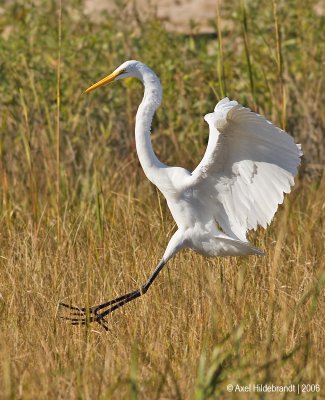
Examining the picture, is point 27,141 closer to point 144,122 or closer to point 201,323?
point 144,122

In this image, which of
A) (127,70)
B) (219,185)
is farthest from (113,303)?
(127,70)

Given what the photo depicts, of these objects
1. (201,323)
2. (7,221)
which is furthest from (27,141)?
(201,323)

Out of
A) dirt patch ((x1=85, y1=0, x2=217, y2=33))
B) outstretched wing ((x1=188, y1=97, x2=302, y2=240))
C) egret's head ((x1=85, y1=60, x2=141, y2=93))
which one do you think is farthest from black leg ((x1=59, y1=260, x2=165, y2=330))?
dirt patch ((x1=85, y1=0, x2=217, y2=33))

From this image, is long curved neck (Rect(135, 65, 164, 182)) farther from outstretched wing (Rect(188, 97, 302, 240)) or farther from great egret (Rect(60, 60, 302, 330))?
outstretched wing (Rect(188, 97, 302, 240))

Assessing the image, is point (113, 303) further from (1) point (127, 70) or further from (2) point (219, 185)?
(1) point (127, 70)

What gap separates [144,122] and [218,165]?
356mm

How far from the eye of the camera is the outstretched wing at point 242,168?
4.13 metres

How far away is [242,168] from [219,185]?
0.12m

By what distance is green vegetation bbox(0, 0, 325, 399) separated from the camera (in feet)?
11.4

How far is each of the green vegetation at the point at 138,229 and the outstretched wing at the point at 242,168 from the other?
22 centimetres

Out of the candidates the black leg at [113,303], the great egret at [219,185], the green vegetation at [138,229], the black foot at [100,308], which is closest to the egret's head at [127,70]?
the great egret at [219,185]

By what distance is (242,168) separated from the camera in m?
4.36

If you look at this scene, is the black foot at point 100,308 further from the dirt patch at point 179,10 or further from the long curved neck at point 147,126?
the dirt patch at point 179,10

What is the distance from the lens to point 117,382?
3135mm
